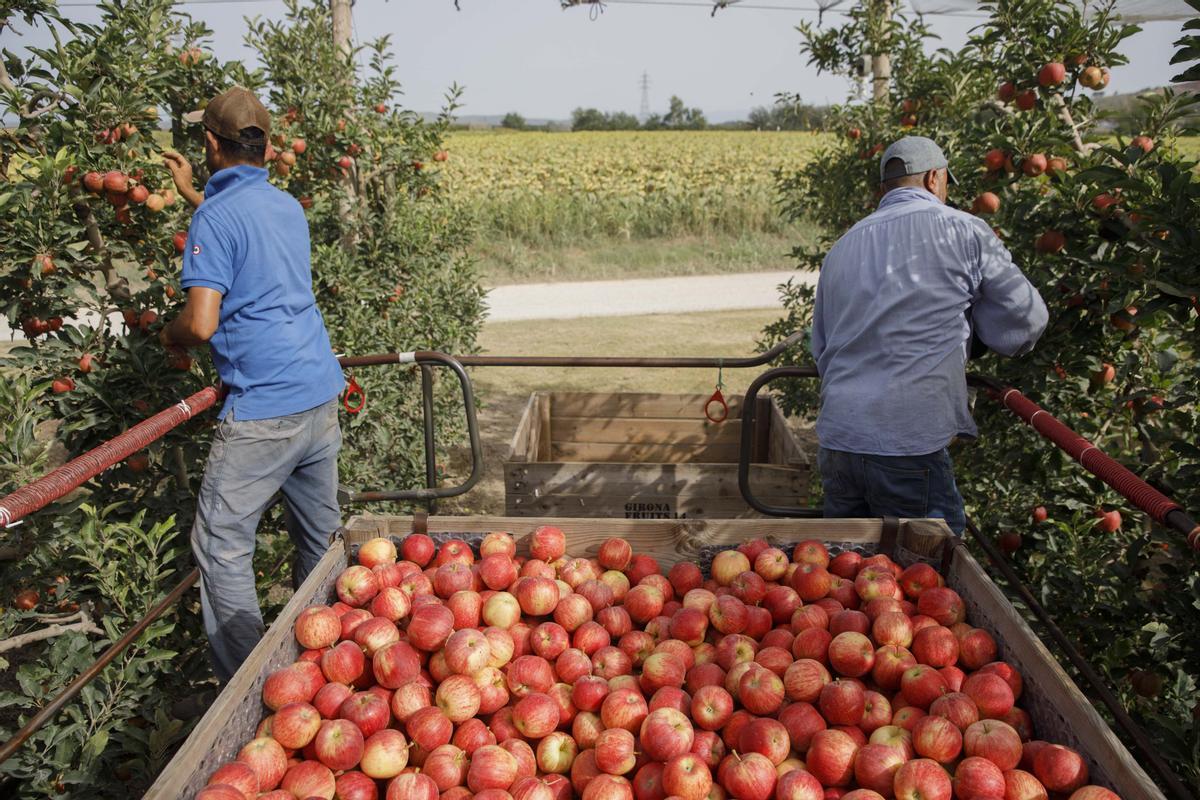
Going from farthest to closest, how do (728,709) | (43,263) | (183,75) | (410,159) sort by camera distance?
(410,159)
(183,75)
(43,263)
(728,709)

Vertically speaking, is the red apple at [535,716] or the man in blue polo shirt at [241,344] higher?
the man in blue polo shirt at [241,344]

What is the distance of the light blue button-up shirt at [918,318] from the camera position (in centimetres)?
263

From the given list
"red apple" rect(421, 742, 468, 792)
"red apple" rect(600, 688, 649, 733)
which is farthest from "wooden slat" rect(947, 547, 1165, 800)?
"red apple" rect(421, 742, 468, 792)

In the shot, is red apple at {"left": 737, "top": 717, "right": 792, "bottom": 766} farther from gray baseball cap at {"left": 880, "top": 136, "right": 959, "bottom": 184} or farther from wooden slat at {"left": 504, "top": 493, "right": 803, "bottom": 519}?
wooden slat at {"left": 504, "top": 493, "right": 803, "bottom": 519}

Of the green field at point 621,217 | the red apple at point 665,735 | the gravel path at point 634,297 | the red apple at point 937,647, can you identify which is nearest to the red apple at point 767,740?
the red apple at point 665,735

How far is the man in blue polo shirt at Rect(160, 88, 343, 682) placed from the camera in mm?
2637

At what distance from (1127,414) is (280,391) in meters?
3.18

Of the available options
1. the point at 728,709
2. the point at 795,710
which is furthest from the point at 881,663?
the point at 728,709

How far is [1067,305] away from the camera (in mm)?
3115

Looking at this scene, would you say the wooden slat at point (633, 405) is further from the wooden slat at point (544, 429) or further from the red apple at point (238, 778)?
the red apple at point (238, 778)

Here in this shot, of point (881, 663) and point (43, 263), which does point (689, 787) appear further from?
point (43, 263)

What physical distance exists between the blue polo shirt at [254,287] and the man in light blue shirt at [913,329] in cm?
181

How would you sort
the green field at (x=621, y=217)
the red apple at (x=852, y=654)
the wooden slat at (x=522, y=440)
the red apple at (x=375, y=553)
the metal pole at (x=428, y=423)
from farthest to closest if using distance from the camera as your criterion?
the green field at (x=621, y=217), the wooden slat at (x=522, y=440), the metal pole at (x=428, y=423), the red apple at (x=375, y=553), the red apple at (x=852, y=654)

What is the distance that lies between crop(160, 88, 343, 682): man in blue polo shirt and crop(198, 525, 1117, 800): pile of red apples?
695 millimetres
